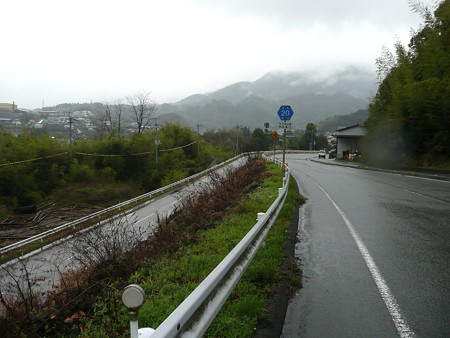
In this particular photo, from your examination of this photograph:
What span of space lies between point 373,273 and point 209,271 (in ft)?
8.31

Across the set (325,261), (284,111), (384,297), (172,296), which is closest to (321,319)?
(384,297)

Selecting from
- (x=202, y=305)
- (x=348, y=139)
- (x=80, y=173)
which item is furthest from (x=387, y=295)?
(x=348, y=139)

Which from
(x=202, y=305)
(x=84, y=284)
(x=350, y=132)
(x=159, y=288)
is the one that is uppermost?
(x=350, y=132)

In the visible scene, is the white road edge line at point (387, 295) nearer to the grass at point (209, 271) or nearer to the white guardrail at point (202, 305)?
the grass at point (209, 271)

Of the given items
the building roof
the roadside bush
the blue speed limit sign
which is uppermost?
the blue speed limit sign

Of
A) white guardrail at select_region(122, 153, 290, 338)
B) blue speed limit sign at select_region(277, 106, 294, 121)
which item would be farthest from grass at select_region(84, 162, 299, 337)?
blue speed limit sign at select_region(277, 106, 294, 121)

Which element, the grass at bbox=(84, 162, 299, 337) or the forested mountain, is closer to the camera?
the grass at bbox=(84, 162, 299, 337)

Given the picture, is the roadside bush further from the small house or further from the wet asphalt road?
the wet asphalt road

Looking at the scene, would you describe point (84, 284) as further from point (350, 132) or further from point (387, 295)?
point (350, 132)

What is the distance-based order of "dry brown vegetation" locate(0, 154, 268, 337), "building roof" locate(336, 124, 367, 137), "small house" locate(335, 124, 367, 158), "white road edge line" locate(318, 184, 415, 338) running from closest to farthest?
"white road edge line" locate(318, 184, 415, 338) < "dry brown vegetation" locate(0, 154, 268, 337) < "building roof" locate(336, 124, 367, 137) < "small house" locate(335, 124, 367, 158)

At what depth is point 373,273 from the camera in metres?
6.22

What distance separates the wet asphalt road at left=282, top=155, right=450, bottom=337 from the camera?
4.42 metres

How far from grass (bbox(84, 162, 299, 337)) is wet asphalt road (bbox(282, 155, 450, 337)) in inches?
16.7

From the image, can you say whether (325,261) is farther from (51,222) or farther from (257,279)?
(51,222)
